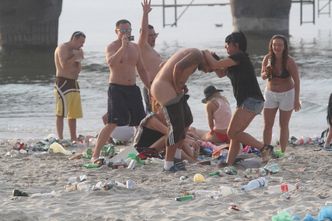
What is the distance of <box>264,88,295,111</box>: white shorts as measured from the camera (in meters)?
7.76

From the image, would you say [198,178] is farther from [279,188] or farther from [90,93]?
[90,93]

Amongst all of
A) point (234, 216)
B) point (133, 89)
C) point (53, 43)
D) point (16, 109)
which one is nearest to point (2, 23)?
point (53, 43)

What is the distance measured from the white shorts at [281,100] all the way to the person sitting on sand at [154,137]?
39.9 inches

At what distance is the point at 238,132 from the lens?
23.5 ft

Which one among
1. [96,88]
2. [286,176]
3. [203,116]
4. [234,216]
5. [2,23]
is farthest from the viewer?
[2,23]

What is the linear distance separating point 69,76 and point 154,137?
2.08 metres

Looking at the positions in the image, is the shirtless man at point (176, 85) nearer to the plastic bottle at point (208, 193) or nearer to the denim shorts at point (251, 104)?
the denim shorts at point (251, 104)

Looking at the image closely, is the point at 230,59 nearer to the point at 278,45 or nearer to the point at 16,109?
the point at 278,45

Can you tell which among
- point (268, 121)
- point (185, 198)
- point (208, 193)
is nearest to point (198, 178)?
point (208, 193)

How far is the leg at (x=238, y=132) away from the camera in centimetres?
707

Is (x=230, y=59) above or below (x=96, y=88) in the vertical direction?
above

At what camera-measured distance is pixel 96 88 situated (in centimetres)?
2095

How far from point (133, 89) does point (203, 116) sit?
20.6 feet

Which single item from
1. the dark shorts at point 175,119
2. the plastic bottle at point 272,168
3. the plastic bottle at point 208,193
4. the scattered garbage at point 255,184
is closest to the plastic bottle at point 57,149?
the dark shorts at point 175,119
